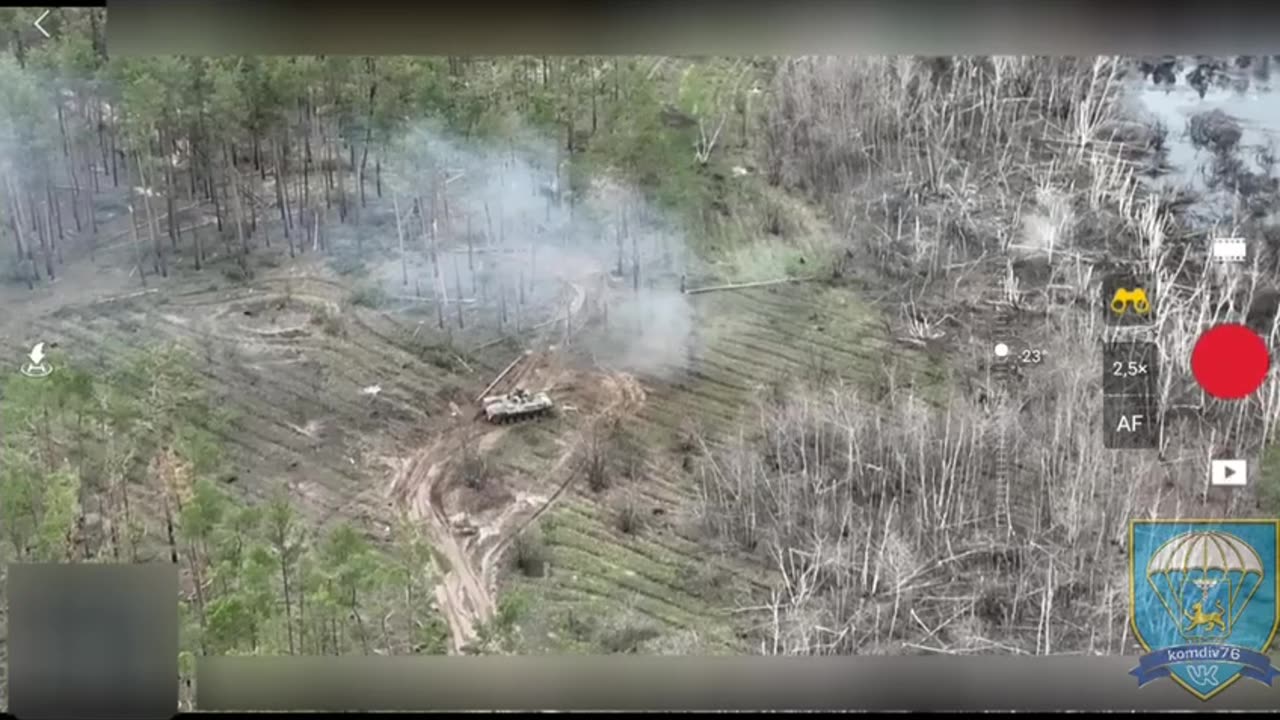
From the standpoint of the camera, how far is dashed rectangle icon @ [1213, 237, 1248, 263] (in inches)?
98.1

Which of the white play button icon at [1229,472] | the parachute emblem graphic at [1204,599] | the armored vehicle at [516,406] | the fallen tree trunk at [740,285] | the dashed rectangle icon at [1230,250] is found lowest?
the parachute emblem graphic at [1204,599]

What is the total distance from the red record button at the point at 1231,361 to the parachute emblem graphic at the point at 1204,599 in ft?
0.90

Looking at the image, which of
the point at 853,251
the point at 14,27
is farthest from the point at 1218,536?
the point at 14,27

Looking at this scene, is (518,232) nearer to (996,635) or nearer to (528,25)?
(528,25)

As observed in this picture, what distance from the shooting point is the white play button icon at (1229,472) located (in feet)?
8.22

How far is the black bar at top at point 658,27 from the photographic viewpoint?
2473 millimetres

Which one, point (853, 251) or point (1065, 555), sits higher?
point (853, 251)

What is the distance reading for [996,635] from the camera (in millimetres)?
2518

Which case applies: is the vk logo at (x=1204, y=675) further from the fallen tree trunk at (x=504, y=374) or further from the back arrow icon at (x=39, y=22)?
the back arrow icon at (x=39, y=22)

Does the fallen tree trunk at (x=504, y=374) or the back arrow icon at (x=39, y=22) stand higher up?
the back arrow icon at (x=39, y=22)

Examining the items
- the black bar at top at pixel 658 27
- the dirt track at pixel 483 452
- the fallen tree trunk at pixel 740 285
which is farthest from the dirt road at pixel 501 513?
the black bar at top at pixel 658 27

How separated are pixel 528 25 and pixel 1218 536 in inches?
68.5
